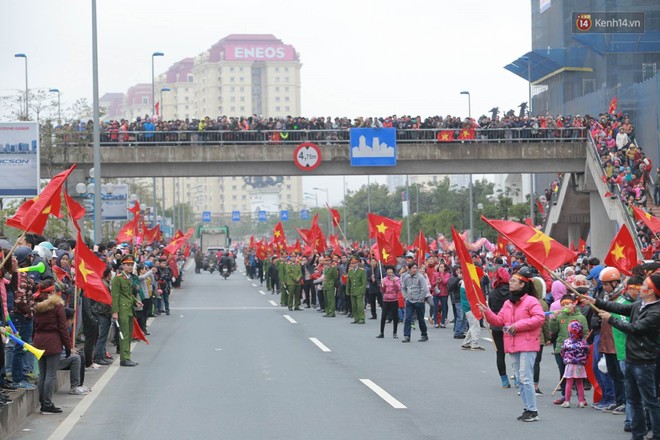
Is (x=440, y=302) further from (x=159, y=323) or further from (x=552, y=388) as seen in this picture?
(x=552, y=388)

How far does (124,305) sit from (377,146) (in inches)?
1066

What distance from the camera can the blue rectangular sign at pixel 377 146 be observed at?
44.9m

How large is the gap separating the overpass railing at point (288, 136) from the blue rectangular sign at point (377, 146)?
4.00 feet

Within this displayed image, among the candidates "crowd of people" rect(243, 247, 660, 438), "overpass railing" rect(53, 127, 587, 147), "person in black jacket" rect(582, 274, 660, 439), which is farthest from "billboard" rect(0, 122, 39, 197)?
"person in black jacket" rect(582, 274, 660, 439)

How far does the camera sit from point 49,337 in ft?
43.2

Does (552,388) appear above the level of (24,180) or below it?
below

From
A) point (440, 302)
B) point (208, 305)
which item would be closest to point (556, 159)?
point (208, 305)

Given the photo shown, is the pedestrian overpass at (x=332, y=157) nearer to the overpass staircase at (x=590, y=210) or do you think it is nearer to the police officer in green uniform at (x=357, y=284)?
the overpass staircase at (x=590, y=210)

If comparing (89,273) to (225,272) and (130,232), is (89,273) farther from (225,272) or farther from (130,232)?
(225,272)

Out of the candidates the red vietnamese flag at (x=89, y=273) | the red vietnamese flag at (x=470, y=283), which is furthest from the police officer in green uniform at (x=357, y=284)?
the red vietnamese flag at (x=470, y=283)

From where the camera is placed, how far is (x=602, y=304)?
10.8 metres

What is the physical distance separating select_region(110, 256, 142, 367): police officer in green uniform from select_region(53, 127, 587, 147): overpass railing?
26.9m

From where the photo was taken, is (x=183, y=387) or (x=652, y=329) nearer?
(x=652, y=329)

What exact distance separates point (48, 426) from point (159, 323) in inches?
690
